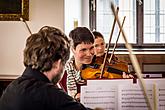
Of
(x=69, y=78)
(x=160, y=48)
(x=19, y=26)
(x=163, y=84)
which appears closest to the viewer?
(x=163, y=84)

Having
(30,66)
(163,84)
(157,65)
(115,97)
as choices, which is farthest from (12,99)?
(157,65)

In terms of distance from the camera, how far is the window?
15.0ft

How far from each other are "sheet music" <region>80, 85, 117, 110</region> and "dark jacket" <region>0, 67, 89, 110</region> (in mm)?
383

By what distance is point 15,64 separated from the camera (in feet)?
12.7

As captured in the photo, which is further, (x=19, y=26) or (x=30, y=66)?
Answer: (x=19, y=26)

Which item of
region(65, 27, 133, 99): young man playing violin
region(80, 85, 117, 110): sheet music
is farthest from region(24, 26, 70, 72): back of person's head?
region(65, 27, 133, 99): young man playing violin

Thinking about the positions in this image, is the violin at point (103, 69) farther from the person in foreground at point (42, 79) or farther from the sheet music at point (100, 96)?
the person in foreground at point (42, 79)

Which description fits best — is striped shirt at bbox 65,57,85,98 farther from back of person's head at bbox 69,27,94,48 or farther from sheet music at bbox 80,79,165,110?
sheet music at bbox 80,79,165,110

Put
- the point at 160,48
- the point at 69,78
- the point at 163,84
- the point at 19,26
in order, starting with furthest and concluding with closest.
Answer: the point at 160,48, the point at 19,26, the point at 69,78, the point at 163,84

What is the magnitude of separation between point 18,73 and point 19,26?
0.51 metres

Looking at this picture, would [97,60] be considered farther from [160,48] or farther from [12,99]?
[160,48]

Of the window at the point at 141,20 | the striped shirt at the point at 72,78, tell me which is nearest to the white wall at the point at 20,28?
the window at the point at 141,20

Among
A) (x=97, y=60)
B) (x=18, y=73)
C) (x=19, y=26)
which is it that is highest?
(x=19, y=26)

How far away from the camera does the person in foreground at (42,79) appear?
131cm
